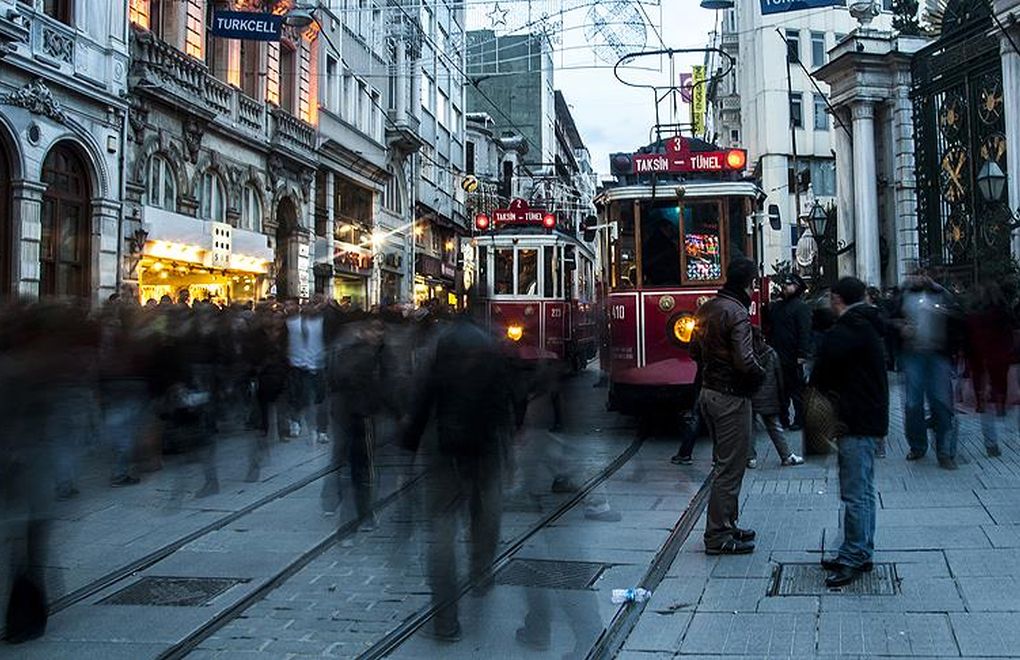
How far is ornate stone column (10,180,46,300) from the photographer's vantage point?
16.1 metres

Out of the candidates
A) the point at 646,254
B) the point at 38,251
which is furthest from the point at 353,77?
the point at 646,254

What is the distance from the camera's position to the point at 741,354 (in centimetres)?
664

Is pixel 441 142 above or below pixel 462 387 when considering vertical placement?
above

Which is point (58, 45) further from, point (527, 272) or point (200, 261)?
point (527, 272)

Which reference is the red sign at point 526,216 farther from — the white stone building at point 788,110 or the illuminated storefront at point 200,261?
the white stone building at point 788,110

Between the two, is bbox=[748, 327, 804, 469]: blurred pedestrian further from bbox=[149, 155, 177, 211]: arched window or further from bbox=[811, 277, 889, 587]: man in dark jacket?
bbox=[149, 155, 177, 211]: arched window

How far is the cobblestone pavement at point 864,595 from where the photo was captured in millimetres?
4969

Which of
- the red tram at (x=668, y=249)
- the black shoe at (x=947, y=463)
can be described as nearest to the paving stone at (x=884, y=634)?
the black shoe at (x=947, y=463)

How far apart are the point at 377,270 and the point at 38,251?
19852 millimetres

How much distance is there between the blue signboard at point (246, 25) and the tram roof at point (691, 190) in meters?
6.50

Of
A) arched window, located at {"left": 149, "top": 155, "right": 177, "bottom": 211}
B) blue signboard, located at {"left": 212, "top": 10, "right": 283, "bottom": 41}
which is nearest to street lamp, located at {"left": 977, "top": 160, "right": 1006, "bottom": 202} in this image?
blue signboard, located at {"left": 212, "top": 10, "right": 283, "bottom": 41}

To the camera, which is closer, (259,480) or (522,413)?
(522,413)

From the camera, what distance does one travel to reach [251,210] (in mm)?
25109

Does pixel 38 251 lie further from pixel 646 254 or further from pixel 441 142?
pixel 441 142
